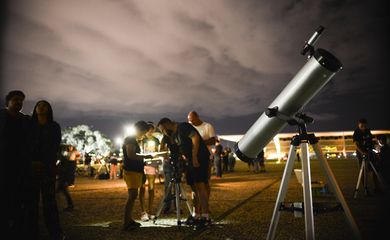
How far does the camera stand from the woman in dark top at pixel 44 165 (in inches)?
155

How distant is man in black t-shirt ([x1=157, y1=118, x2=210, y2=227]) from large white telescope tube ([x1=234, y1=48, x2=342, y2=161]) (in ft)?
5.81

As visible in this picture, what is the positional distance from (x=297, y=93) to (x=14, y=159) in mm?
3412

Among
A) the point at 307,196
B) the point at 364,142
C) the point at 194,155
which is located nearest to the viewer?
the point at 307,196

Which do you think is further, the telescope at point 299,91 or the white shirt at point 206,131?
the white shirt at point 206,131

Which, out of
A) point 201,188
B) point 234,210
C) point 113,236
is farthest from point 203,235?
point 234,210

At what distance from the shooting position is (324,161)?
279 centimetres

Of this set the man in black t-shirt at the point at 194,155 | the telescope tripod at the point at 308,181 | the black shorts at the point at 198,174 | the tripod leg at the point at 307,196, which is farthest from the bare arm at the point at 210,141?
the tripod leg at the point at 307,196

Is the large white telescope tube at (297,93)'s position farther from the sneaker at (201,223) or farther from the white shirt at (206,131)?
the white shirt at (206,131)

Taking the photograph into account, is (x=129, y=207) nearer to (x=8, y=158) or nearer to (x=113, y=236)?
(x=113, y=236)

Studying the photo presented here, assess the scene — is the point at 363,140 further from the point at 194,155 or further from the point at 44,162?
the point at 44,162

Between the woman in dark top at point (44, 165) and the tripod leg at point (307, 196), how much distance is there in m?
3.28

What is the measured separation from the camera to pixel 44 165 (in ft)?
13.3

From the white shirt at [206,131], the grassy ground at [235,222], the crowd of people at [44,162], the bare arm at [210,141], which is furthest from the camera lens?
the white shirt at [206,131]

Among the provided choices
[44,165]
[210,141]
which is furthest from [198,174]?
[44,165]
